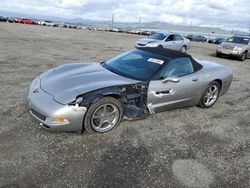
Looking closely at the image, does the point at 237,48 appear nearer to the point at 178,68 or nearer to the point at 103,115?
the point at 178,68

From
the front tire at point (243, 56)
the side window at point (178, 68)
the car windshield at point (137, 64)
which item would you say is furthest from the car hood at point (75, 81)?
the front tire at point (243, 56)

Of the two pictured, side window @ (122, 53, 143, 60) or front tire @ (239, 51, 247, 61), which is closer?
side window @ (122, 53, 143, 60)

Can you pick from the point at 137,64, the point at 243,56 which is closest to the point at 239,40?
the point at 243,56

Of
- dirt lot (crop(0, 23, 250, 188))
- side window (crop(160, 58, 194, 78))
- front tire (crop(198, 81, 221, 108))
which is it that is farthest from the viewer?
front tire (crop(198, 81, 221, 108))

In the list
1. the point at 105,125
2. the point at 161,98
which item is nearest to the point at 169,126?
the point at 161,98

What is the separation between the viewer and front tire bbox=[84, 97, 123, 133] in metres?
3.80

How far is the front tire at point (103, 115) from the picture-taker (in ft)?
12.5

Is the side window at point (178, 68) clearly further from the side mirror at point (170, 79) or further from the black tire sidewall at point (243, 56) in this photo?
the black tire sidewall at point (243, 56)

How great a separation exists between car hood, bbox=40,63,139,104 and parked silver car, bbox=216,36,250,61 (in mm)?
11929

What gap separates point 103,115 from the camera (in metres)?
3.99

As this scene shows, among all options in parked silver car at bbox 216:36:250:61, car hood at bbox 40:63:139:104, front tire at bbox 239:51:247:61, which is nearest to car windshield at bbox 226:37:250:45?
parked silver car at bbox 216:36:250:61

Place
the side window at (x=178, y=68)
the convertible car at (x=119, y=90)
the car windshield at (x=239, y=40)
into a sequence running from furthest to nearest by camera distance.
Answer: the car windshield at (x=239, y=40) → the side window at (x=178, y=68) → the convertible car at (x=119, y=90)

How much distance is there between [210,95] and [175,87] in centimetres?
145

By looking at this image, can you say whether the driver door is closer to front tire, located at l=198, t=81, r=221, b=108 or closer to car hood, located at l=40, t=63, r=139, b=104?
front tire, located at l=198, t=81, r=221, b=108
